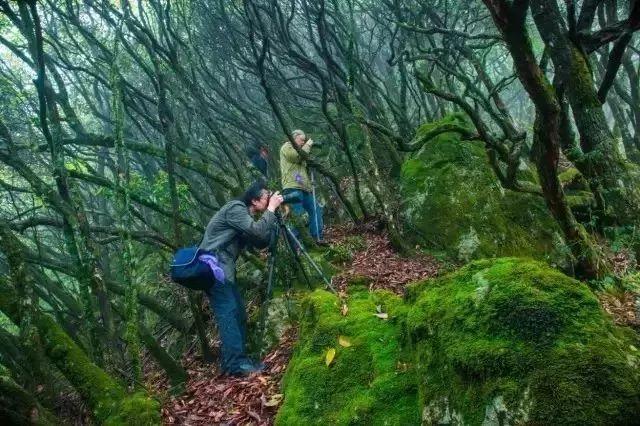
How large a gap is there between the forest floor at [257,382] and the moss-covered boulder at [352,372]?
1.38 ft

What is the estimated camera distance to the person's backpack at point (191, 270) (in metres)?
Answer: 5.11

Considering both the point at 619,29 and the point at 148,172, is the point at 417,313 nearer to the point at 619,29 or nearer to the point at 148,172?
the point at 619,29

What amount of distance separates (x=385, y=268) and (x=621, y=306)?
3.54 metres

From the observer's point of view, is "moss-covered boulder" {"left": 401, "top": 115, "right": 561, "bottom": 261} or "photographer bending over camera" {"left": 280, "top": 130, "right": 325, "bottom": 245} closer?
"moss-covered boulder" {"left": 401, "top": 115, "right": 561, "bottom": 261}

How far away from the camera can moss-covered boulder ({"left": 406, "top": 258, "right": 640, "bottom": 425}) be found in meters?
2.27

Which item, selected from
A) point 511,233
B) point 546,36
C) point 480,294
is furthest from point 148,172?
point 480,294

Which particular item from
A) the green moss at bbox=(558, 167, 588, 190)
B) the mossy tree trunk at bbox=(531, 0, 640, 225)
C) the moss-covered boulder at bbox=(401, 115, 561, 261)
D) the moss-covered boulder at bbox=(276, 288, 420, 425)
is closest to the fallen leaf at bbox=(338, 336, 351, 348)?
the moss-covered boulder at bbox=(276, 288, 420, 425)

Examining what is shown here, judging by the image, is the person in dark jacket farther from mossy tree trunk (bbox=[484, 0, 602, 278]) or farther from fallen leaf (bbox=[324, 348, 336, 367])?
mossy tree trunk (bbox=[484, 0, 602, 278])

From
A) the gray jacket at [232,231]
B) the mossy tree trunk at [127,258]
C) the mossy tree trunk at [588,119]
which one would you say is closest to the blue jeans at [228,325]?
the gray jacket at [232,231]

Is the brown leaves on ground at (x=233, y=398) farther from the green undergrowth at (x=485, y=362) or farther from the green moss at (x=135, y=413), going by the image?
the green moss at (x=135, y=413)

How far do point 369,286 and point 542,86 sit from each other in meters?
3.61

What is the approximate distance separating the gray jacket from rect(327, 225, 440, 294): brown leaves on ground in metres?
1.64

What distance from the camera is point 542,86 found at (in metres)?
3.76

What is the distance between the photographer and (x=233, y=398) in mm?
4801
